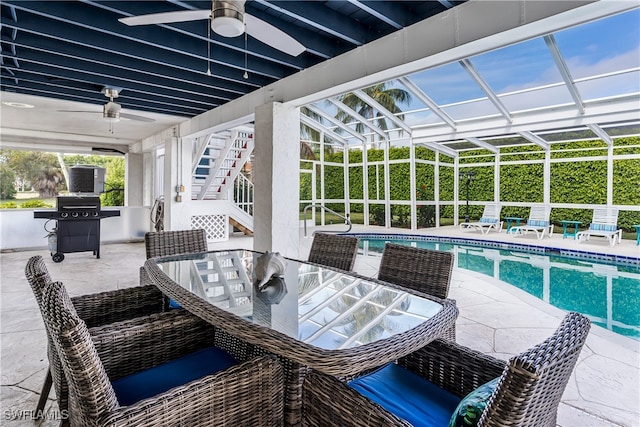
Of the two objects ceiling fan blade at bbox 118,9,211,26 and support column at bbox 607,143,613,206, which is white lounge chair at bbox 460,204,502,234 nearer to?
support column at bbox 607,143,613,206

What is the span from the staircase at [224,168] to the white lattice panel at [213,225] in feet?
0.90

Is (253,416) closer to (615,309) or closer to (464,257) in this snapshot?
(615,309)

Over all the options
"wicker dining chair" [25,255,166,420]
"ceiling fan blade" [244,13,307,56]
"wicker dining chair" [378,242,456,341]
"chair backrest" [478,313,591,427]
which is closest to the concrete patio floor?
"wicker dining chair" [25,255,166,420]

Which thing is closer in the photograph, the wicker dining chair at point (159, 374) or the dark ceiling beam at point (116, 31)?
the wicker dining chair at point (159, 374)

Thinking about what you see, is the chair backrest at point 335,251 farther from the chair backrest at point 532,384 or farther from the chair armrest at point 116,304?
the chair backrest at point 532,384

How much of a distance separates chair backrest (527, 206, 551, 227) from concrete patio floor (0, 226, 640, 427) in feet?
19.6

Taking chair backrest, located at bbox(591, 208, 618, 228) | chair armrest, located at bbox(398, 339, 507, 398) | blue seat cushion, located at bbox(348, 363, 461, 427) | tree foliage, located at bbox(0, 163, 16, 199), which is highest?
tree foliage, located at bbox(0, 163, 16, 199)

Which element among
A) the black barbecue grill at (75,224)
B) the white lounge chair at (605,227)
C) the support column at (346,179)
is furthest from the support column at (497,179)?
the black barbecue grill at (75,224)

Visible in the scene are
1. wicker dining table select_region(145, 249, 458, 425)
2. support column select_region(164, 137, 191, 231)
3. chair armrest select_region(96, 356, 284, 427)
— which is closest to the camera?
chair armrest select_region(96, 356, 284, 427)

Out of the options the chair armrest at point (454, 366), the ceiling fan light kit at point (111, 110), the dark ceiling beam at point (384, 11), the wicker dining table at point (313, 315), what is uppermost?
the dark ceiling beam at point (384, 11)

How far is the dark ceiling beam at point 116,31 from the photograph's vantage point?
3078 millimetres

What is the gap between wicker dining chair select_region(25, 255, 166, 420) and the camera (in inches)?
64.6

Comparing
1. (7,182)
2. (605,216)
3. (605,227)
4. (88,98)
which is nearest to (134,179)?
(7,182)

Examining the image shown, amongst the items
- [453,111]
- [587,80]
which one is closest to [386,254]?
[587,80]
